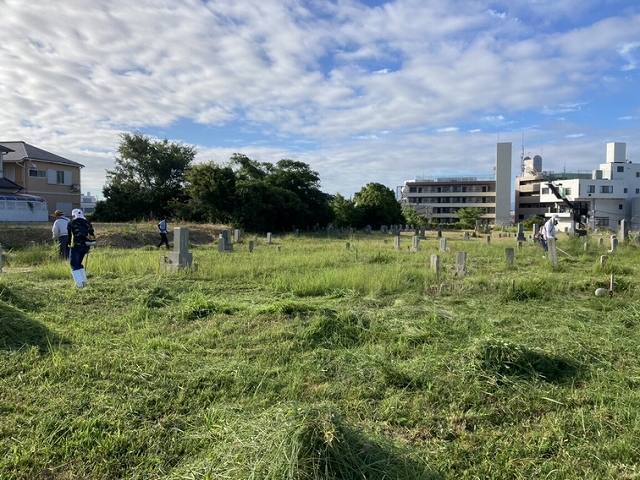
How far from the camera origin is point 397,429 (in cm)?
343

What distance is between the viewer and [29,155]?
3400cm

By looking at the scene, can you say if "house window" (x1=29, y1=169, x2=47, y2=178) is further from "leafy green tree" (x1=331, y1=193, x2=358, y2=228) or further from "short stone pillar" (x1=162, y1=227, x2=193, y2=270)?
"short stone pillar" (x1=162, y1=227, x2=193, y2=270)

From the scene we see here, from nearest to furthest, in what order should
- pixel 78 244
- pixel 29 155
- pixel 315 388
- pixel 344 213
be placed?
pixel 315 388, pixel 78 244, pixel 29 155, pixel 344 213

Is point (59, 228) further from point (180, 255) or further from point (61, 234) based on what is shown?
point (180, 255)

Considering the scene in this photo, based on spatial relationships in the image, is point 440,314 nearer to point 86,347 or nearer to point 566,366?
point 566,366

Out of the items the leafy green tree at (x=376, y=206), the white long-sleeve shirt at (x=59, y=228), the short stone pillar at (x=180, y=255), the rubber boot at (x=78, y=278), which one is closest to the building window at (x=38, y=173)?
the white long-sleeve shirt at (x=59, y=228)

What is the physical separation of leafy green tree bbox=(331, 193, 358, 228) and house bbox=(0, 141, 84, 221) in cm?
2305

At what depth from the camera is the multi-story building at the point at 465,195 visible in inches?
2869

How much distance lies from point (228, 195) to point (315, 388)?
27660mm

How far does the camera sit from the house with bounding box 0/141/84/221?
33.7 meters

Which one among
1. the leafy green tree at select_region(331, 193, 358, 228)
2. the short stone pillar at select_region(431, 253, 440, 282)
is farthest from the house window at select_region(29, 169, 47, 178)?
the short stone pillar at select_region(431, 253, 440, 282)

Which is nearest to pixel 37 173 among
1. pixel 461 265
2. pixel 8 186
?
pixel 8 186

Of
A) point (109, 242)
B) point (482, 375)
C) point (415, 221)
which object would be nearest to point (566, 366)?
point (482, 375)

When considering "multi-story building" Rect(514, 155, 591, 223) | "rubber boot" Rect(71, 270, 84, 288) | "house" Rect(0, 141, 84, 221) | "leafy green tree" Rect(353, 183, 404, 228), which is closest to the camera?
"rubber boot" Rect(71, 270, 84, 288)
